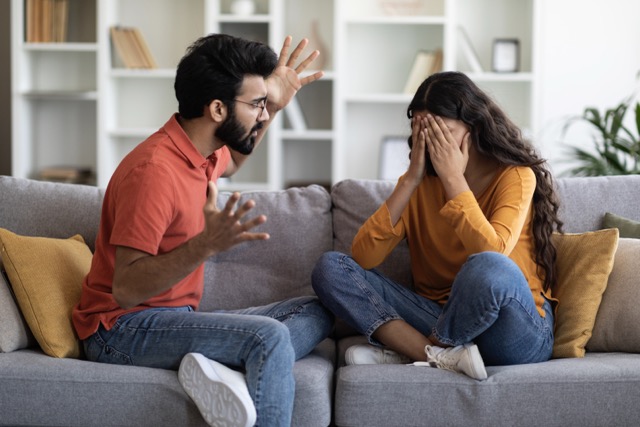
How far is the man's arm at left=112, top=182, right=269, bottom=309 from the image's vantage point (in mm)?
1716

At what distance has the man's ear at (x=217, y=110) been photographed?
6.81 ft

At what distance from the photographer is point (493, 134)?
2301 millimetres

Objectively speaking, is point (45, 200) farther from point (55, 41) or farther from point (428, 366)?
point (55, 41)

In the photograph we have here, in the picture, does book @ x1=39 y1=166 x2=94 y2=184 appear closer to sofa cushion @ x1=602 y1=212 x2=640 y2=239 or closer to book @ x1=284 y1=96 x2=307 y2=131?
book @ x1=284 y1=96 x2=307 y2=131

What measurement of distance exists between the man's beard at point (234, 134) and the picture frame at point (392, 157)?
2.63m

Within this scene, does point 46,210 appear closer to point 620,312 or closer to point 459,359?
point 459,359

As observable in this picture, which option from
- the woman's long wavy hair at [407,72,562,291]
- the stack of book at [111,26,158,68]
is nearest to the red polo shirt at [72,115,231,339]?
the woman's long wavy hair at [407,72,562,291]

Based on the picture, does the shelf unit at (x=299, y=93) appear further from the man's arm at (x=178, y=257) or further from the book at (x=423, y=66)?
the man's arm at (x=178, y=257)

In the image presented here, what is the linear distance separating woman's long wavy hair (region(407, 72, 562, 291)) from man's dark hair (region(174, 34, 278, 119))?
0.52m

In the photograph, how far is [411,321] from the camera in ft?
7.53

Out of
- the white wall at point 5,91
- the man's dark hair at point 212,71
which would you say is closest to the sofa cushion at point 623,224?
the man's dark hair at point 212,71

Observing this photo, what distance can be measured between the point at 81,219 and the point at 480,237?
1.16 m

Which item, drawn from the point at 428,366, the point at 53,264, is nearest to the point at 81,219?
the point at 53,264

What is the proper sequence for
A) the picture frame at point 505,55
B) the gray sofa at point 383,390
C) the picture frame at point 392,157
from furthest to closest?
1. the picture frame at point 392,157
2. the picture frame at point 505,55
3. the gray sofa at point 383,390
